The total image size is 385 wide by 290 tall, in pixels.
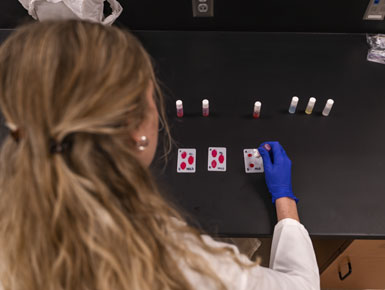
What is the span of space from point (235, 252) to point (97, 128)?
1.28 ft

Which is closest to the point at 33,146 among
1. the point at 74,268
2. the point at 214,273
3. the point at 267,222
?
A: the point at 74,268

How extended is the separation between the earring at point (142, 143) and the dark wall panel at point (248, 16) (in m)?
0.77

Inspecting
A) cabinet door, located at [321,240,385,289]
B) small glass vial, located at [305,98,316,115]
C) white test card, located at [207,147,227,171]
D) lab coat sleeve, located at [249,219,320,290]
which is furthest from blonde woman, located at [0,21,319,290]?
cabinet door, located at [321,240,385,289]

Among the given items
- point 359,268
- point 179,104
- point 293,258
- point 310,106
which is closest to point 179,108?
point 179,104

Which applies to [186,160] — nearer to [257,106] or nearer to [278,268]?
[257,106]

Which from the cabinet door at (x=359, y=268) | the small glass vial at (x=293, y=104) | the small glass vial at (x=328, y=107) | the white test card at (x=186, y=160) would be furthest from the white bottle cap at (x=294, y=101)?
the cabinet door at (x=359, y=268)

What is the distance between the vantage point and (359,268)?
4.42 feet

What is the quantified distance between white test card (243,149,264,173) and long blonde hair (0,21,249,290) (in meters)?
0.52

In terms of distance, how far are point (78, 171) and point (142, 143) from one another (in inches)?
6.4

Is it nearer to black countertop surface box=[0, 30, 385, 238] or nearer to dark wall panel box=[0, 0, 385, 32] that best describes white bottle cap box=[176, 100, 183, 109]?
black countertop surface box=[0, 30, 385, 238]

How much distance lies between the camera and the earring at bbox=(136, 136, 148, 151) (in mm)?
614

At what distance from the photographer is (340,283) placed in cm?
152

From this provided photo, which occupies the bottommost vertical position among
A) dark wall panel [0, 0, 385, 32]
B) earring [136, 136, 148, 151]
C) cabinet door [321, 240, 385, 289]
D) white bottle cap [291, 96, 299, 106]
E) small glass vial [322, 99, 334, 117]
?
cabinet door [321, 240, 385, 289]

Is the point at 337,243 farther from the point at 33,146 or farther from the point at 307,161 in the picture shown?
the point at 33,146
